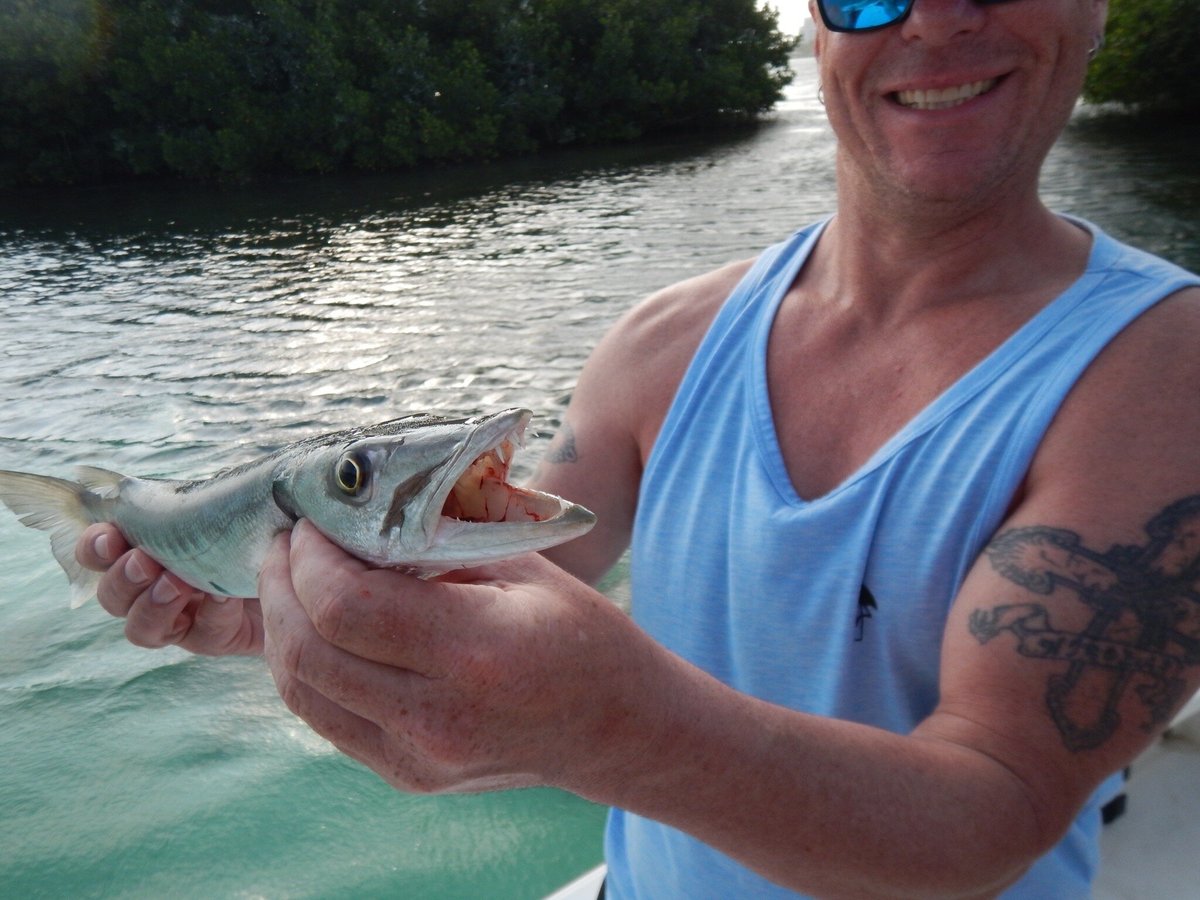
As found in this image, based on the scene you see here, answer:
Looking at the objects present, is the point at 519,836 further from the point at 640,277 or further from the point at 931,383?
the point at 640,277

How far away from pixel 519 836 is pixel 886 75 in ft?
10.0

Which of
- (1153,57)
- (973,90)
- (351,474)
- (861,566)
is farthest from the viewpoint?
(1153,57)

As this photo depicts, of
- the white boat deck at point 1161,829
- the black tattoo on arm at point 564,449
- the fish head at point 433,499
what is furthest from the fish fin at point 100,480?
the white boat deck at point 1161,829

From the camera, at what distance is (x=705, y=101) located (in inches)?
1774

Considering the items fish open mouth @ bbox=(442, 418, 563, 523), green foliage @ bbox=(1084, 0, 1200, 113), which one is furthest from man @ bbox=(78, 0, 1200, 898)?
green foliage @ bbox=(1084, 0, 1200, 113)

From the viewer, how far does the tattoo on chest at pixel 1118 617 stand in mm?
1613

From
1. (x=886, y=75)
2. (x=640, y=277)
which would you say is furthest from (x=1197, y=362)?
(x=640, y=277)

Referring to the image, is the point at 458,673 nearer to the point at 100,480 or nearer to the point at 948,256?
the point at 948,256

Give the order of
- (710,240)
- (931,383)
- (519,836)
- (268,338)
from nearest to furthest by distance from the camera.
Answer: (931,383)
(519,836)
(268,338)
(710,240)

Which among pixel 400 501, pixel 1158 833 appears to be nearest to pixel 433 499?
pixel 400 501

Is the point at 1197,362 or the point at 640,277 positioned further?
the point at 640,277

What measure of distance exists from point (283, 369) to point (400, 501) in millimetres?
11614

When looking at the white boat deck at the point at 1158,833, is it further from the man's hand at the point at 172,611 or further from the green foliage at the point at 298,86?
the green foliage at the point at 298,86

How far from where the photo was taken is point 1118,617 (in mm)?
1626
